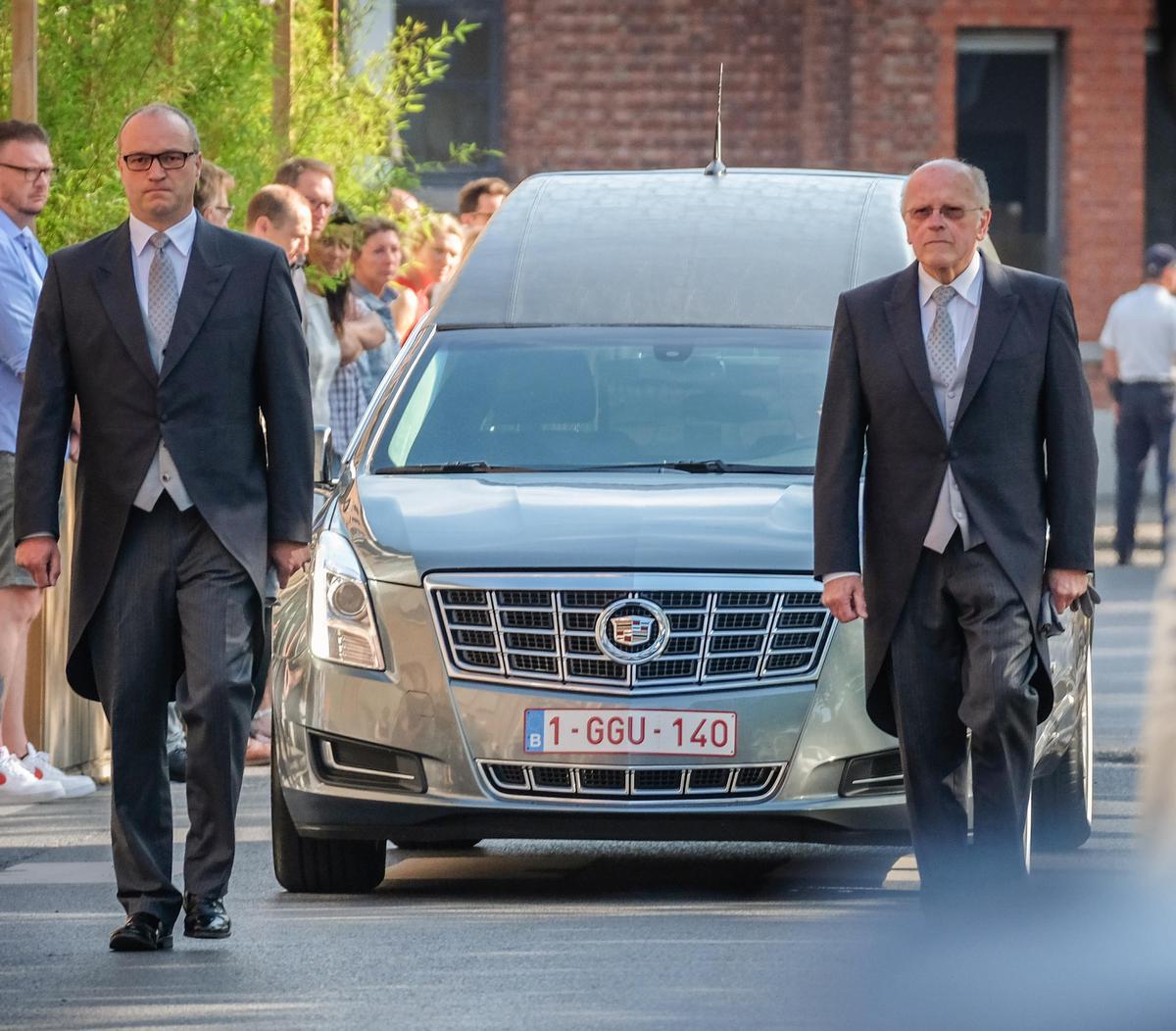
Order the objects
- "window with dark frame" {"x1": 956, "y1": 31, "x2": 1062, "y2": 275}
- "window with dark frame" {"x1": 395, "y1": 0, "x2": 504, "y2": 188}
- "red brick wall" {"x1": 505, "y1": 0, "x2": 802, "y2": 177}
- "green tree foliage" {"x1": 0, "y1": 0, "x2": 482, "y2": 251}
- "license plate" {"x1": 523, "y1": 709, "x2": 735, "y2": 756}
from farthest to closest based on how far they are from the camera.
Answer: "window with dark frame" {"x1": 956, "y1": 31, "x2": 1062, "y2": 275}
"window with dark frame" {"x1": 395, "y1": 0, "x2": 504, "y2": 188}
"red brick wall" {"x1": 505, "y1": 0, "x2": 802, "y2": 177}
"green tree foliage" {"x1": 0, "y1": 0, "x2": 482, "y2": 251}
"license plate" {"x1": 523, "y1": 709, "x2": 735, "y2": 756}

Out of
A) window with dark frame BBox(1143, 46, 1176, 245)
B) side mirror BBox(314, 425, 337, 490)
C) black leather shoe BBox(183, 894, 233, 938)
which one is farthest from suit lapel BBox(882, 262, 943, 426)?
window with dark frame BBox(1143, 46, 1176, 245)

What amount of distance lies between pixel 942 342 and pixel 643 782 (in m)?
1.45

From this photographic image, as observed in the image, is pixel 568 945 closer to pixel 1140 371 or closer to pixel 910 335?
pixel 910 335

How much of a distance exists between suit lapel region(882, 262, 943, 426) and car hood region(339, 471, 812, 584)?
3.17 ft

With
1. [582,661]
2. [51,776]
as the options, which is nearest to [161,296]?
[582,661]

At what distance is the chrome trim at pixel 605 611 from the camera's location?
7.45 meters

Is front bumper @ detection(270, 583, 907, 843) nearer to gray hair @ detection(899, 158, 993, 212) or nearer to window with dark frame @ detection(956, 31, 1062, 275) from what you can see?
gray hair @ detection(899, 158, 993, 212)

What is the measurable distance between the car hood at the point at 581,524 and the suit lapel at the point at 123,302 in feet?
3.17

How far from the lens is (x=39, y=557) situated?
704cm

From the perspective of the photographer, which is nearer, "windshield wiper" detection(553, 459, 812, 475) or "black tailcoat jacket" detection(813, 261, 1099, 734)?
"black tailcoat jacket" detection(813, 261, 1099, 734)

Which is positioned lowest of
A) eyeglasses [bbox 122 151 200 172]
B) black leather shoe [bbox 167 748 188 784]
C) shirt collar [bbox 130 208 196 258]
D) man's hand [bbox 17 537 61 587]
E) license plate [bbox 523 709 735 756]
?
black leather shoe [bbox 167 748 188 784]

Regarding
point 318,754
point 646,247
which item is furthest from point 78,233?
point 318,754

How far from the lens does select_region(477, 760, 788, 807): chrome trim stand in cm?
742

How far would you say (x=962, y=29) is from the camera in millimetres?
26422
